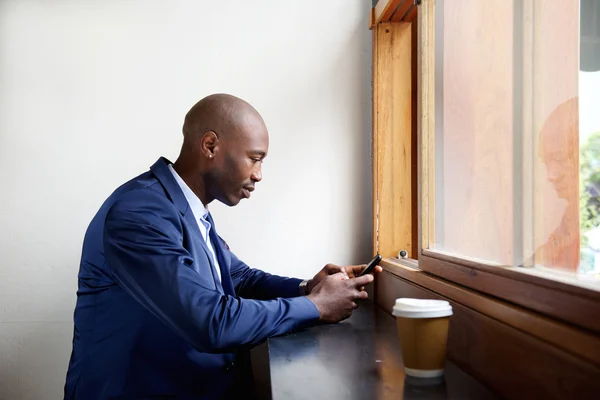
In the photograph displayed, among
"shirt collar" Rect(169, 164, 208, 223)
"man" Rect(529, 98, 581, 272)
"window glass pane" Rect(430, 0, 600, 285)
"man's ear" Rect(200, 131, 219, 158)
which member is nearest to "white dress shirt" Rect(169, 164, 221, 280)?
"shirt collar" Rect(169, 164, 208, 223)

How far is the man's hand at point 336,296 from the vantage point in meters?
1.59

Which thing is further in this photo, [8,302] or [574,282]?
[8,302]

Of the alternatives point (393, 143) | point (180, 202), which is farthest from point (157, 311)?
point (393, 143)

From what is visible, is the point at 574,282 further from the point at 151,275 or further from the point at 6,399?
the point at 6,399

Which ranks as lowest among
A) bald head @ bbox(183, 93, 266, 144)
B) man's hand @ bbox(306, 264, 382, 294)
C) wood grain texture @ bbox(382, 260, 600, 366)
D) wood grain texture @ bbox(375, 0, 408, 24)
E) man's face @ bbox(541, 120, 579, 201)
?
man's hand @ bbox(306, 264, 382, 294)

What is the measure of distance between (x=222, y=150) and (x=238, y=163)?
6 centimetres

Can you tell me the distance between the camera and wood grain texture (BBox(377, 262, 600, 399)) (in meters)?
0.88

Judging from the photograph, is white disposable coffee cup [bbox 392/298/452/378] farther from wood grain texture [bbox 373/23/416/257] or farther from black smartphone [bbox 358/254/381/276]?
wood grain texture [bbox 373/23/416/257]

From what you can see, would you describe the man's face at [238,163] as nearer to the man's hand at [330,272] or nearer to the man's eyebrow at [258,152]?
the man's eyebrow at [258,152]

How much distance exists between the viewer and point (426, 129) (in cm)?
187

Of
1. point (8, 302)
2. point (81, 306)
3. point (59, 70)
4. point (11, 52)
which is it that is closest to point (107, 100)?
point (59, 70)

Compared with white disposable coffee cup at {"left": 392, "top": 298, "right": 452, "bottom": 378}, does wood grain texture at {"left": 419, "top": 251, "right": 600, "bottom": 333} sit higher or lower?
higher

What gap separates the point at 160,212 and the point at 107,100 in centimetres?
100

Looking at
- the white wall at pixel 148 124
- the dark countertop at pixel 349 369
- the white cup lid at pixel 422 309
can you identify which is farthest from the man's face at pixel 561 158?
the white wall at pixel 148 124
